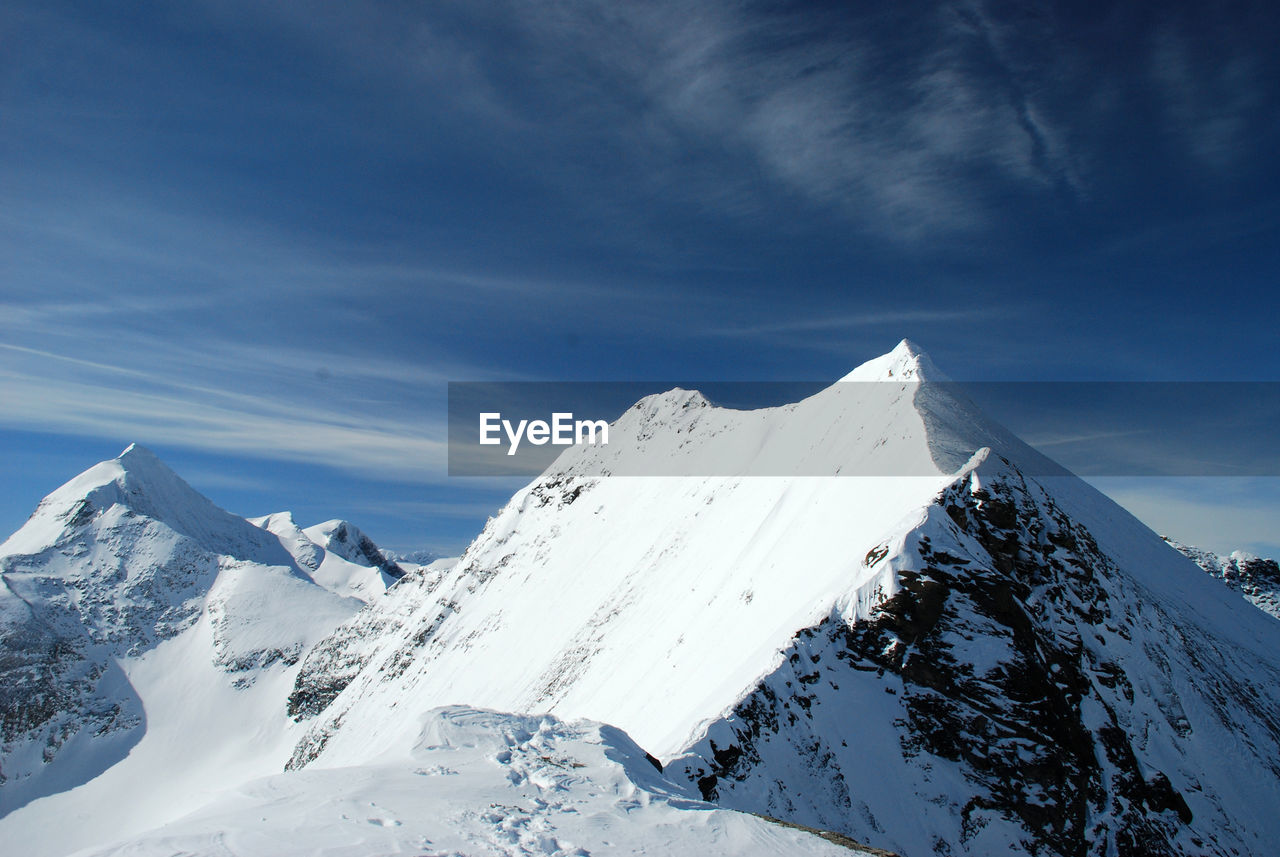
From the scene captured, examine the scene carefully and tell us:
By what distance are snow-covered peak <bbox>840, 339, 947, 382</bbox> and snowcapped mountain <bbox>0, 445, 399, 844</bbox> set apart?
135 m

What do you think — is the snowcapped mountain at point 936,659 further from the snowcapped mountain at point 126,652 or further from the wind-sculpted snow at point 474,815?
the snowcapped mountain at point 126,652

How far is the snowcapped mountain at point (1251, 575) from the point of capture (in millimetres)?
135750

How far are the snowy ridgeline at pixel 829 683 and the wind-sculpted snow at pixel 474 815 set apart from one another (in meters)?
0.07

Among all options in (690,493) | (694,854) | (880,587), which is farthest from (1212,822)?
(690,493)

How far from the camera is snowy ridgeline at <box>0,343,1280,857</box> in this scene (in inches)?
480

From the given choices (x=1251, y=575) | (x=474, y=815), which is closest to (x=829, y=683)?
(x=474, y=815)

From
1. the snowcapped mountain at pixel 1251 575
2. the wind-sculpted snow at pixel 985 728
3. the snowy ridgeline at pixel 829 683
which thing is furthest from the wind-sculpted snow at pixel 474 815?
the snowcapped mountain at pixel 1251 575

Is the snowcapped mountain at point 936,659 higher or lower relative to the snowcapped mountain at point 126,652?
higher

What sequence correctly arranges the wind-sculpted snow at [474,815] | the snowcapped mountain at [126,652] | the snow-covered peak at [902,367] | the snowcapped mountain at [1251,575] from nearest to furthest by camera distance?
the wind-sculpted snow at [474,815] < the snow-covered peak at [902,367] < the snowcapped mountain at [1251,575] < the snowcapped mountain at [126,652]

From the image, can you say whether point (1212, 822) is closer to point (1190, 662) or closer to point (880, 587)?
point (1190, 662)

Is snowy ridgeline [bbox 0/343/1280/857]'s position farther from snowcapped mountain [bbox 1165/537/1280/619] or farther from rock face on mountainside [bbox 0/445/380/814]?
snowcapped mountain [bbox 1165/537/1280/619]

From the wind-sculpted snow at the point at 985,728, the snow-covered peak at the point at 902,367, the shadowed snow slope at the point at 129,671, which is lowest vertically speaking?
the shadowed snow slope at the point at 129,671

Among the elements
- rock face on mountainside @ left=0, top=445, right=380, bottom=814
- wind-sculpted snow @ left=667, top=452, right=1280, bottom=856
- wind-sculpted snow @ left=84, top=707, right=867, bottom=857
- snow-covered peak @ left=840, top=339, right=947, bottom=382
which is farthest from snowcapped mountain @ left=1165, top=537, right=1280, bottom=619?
rock face on mountainside @ left=0, top=445, right=380, bottom=814

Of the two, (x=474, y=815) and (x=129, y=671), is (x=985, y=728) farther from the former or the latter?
(x=129, y=671)
